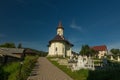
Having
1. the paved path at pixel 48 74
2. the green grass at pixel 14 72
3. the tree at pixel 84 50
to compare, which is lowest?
the paved path at pixel 48 74

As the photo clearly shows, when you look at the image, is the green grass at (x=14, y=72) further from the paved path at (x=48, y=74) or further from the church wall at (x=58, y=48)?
the church wall at (x=58, y=48)

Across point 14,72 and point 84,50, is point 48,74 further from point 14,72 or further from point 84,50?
point 84,50

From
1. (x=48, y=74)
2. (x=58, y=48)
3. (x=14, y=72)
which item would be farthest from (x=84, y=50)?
(x=14, y=72)

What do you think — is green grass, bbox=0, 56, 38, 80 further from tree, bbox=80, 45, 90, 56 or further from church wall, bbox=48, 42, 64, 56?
tree, bbox=80, 45, 90, 56

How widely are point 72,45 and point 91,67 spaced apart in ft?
179

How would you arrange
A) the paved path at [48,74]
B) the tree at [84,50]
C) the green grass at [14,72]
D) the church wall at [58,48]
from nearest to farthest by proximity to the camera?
1. the green grass at [14,72]
2. the paved path at [48,74]
3. the church wall at [58,48]
4. the tree at [84,50]

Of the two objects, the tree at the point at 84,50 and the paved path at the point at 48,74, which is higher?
the tree at the point at 84,50

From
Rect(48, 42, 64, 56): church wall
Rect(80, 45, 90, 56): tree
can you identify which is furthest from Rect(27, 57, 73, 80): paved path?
Rect(80, 45, 90, 56): tree

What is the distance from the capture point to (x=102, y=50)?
338 ft

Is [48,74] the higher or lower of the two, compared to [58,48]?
lower

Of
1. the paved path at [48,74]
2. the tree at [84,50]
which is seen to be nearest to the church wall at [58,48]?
the tree at [84,50]

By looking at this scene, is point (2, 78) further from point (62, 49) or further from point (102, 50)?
point (102, 50)

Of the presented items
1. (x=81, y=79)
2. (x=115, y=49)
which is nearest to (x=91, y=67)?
(x=81, y=79)

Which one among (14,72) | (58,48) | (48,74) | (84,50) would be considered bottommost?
(48,74)
